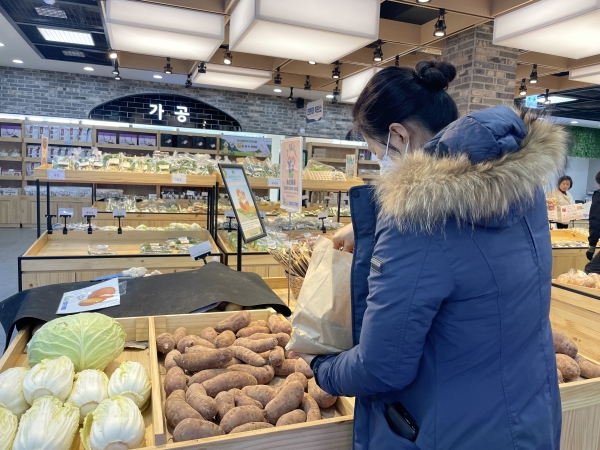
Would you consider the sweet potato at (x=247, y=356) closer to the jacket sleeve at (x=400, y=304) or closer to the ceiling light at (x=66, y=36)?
the jacket sleeve at (x=400, y=304)

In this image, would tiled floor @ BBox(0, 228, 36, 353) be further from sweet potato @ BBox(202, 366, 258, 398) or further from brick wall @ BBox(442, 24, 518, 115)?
brick wall @ BBox(442, 24, 518, 115)

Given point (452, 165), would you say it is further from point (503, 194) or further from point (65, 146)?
point (65, 146)

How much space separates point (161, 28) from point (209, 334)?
3315 mm

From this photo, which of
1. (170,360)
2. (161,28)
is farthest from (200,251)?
(161,28)

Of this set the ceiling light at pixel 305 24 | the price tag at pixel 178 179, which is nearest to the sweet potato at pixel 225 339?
the price tag at pixel 178 179

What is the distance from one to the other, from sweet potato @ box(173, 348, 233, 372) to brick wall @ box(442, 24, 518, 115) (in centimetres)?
530

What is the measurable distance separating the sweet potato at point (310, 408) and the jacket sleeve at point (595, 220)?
16.2 ft

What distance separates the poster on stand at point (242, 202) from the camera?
2439mm

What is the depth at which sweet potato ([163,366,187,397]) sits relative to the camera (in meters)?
1.32

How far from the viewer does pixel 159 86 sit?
34.8ft

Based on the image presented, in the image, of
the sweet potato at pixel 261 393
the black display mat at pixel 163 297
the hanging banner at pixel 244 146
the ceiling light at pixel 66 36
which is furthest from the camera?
the hanging banner at pixel 244 146

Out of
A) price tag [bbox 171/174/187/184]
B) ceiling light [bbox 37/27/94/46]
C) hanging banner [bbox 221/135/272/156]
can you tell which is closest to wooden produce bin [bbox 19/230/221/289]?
price tag [bbox 171/174/187/184]

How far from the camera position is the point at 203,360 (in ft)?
4.69

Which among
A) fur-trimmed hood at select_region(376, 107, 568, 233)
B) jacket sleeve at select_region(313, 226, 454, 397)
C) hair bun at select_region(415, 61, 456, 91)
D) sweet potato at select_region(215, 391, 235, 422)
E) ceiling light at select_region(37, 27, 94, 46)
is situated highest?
ceiling light at select_region(37, 27, 94, 46)
